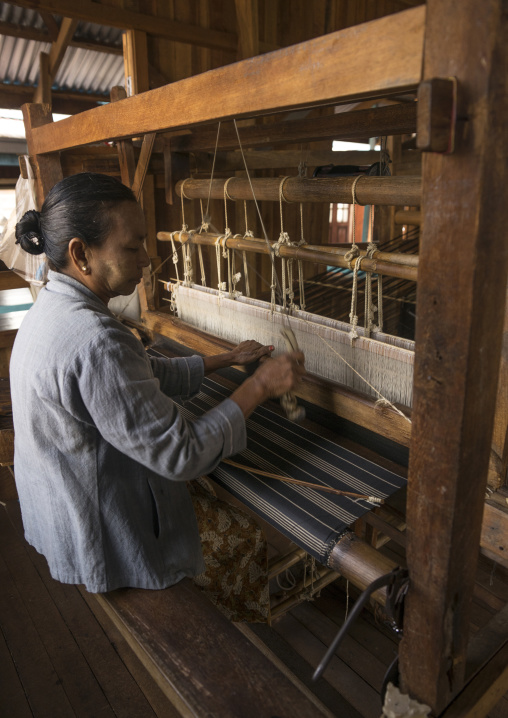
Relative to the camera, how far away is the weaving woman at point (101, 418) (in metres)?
1.34

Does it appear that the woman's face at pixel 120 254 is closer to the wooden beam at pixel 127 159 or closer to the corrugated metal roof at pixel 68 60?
the wooden beam at pixel 127 159

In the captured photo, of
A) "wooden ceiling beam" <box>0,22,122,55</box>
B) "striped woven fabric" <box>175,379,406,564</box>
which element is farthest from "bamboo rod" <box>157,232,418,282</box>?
"wooden ceiling beam" <box>0,22,122,55</box>

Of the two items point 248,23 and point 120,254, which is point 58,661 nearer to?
point 120,254

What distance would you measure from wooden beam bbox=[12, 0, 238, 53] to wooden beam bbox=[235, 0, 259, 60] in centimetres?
36

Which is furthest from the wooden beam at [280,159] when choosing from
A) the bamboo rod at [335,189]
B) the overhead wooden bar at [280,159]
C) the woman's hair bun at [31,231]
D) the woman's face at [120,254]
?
the woman's face at [120,254]

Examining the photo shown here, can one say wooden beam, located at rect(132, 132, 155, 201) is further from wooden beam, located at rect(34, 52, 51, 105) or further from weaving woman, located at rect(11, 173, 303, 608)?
wooden beam, located at rect(34, 52, 51, 105)

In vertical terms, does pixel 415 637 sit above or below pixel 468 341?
below

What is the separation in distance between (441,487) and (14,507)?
3.28 metres

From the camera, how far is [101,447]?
1496mm

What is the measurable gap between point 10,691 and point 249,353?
1859mm

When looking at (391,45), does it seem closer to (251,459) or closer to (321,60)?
(321,60)

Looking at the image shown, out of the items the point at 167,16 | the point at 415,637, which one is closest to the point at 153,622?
the point at 415,637

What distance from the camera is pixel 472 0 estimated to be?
0.78 meters

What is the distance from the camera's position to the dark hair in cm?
Result: 144
